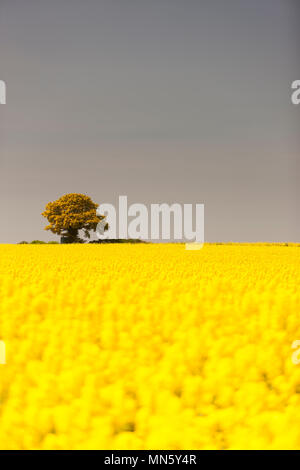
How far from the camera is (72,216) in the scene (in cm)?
5566

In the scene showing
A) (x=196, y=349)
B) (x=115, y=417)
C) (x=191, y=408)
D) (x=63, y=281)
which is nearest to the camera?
(x=115, y=417)

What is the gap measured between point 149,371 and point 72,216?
52357 mm

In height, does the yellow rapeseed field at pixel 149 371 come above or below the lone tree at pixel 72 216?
below

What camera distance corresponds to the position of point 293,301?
7.23 m

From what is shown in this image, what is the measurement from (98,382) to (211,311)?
2.58 meters

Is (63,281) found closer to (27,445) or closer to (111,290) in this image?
(111,290)

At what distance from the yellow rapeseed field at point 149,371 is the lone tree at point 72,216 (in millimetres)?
48275

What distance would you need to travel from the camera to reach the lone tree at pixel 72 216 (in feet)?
182

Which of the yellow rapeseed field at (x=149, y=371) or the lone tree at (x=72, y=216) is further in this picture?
the lone tree at (x=72, y=216)

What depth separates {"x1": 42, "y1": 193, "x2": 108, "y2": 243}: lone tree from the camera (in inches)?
2179

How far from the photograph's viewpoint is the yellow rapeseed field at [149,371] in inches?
137
